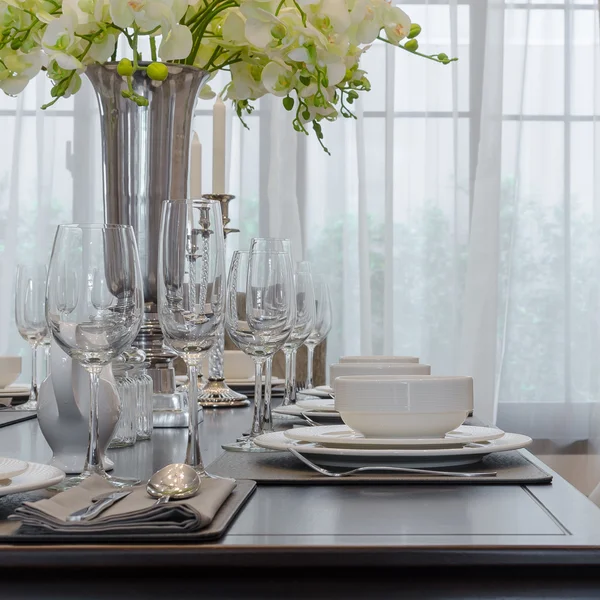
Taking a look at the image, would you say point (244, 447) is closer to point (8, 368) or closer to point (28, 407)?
point (28, 407)

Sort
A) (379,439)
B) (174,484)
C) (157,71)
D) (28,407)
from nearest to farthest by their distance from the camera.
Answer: (174,484) < (379,439) < (157,71) < (28,407)

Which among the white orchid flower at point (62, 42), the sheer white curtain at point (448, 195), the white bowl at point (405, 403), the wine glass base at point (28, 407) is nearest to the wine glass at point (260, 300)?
the white bowl at point (405, 403)

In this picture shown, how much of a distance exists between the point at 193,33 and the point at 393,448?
630 mm

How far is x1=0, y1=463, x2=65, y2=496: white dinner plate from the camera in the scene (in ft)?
2.28

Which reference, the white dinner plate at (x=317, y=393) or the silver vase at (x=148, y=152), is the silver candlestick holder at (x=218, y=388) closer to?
the white dinner plate at (x=317, y=393)

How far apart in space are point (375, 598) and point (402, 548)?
33 millimetres

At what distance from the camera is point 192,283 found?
0.83 m

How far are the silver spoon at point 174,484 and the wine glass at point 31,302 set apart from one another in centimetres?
96

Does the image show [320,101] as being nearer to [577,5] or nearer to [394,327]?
[394,327]

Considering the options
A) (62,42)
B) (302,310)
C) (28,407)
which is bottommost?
(28,407)

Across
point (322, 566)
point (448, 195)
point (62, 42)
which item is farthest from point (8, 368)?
point (448, 195)

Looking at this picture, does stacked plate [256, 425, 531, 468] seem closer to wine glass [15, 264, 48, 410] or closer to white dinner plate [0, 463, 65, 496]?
white dinner plate [0, 463, 65, 496]

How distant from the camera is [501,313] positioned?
344 centimetres

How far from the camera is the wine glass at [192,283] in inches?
32.7
